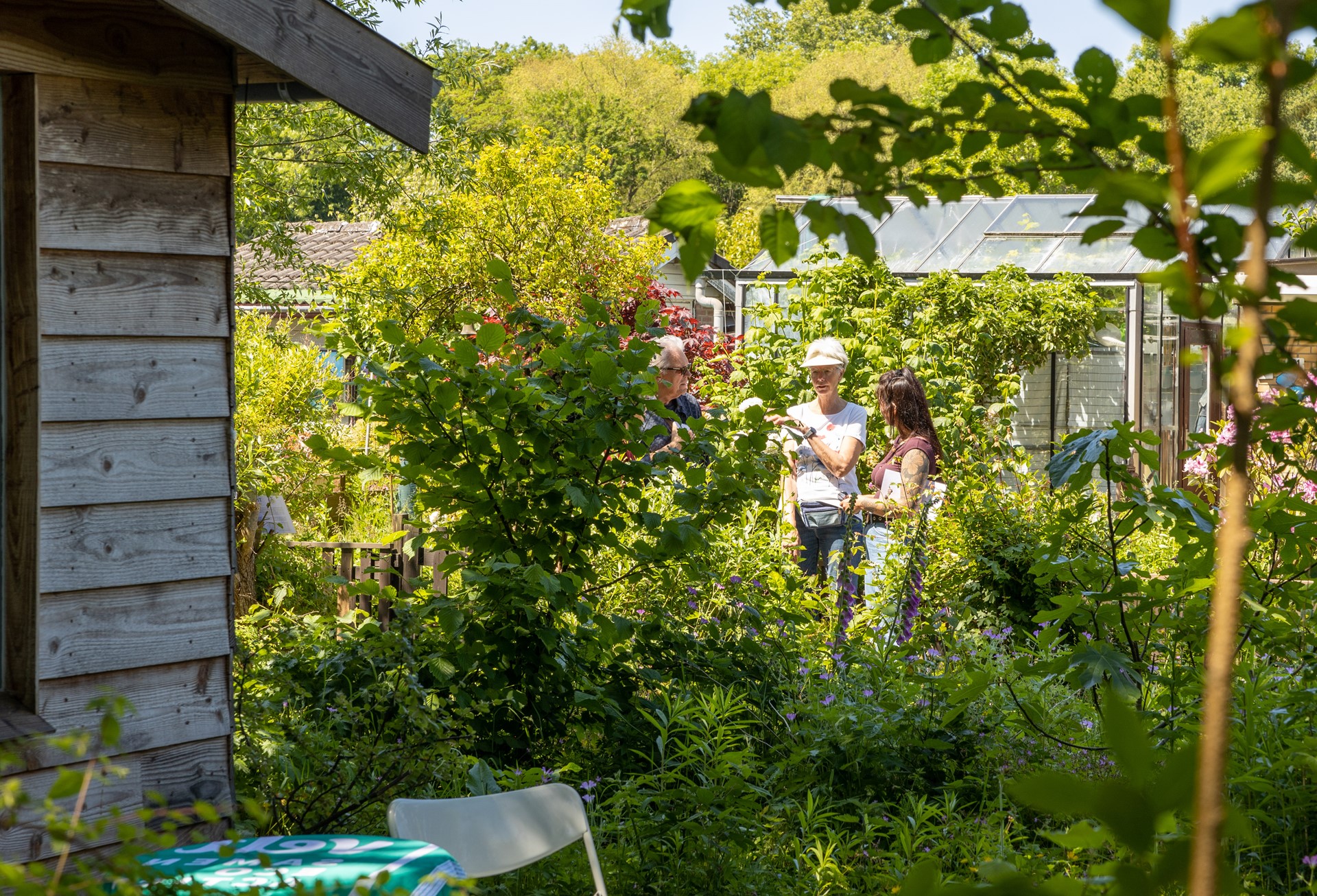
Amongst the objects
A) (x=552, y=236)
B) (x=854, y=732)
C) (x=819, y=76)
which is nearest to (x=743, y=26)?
(x=819, y=76)

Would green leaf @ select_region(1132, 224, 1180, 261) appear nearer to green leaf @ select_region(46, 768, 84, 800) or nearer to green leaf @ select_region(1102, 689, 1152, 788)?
green leaf @ select_region(1102, 689, 1152, 788)

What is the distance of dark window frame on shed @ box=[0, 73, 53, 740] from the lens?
277cm

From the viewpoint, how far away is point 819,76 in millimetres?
49562

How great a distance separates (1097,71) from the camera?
107 cm

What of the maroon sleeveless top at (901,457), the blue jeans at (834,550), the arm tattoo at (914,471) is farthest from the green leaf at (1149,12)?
the maroon sleeveless top at (901,457)

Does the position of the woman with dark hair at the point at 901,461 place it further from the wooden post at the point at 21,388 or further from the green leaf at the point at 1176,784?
the green leaf at the point at 1176,784

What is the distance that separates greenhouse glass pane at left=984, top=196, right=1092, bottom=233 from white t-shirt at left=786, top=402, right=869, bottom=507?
8077 mm

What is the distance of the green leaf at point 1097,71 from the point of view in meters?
1.07

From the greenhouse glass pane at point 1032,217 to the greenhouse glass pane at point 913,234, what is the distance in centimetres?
42

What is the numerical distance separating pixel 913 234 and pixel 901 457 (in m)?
8.08

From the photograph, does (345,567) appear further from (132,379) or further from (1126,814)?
(1126,814)

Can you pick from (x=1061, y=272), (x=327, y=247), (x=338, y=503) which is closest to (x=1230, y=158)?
(x=338, y=503)

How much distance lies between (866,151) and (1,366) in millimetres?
2559

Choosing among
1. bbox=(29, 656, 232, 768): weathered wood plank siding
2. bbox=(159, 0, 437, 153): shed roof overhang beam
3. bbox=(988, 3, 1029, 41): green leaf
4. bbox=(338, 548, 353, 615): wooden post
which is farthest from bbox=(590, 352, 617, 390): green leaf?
bbox=(338, 548, 353, 615): wooden post
